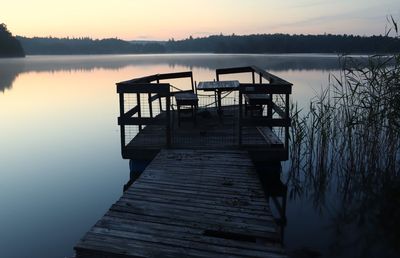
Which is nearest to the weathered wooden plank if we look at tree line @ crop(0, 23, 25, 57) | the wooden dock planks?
the wooden dock planks

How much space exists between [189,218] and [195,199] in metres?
0.63

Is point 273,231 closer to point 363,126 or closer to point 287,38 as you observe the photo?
point 363,126

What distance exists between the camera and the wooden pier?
378cm

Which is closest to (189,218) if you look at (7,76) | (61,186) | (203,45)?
(61,186)

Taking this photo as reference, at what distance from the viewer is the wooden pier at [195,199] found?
378cm

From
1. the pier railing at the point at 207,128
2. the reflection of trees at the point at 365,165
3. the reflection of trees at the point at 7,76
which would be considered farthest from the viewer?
the reflection of trees at the point at 7,76

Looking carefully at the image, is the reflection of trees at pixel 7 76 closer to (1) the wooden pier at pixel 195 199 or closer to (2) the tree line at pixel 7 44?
(1) the wooden pier at pixel 195 199

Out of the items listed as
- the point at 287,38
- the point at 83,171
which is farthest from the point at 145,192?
the point at 287,38

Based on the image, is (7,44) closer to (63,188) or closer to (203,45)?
(203,45)

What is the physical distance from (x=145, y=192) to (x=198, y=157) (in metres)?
1.86

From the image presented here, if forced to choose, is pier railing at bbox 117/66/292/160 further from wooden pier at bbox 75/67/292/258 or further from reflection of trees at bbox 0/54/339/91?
reflection of trees at bbox 0/54/339/91

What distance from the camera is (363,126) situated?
27.9 ft

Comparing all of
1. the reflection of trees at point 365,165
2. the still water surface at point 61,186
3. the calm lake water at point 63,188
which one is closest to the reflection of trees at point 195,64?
the still water surface at point 61,186

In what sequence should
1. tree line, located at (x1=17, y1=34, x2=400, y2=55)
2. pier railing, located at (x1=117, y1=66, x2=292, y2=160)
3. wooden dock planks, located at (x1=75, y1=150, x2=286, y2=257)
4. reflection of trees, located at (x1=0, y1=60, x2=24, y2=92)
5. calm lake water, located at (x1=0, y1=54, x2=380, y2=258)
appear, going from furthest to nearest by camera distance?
tree line, located at (x1=17, y1=34, x2=400, y2=55) → reflection of trees, located at (x1=0, y1=60, x2=24, y2=92) → pier railing, located at (x1=117, y1=66, x2=292, y2=160) → calm lake water, located at (x1=0, y1=54, x2=380, y2=258) → wooden dock planks, located at (x1=75, y1=150, x2=286, y2=257)
